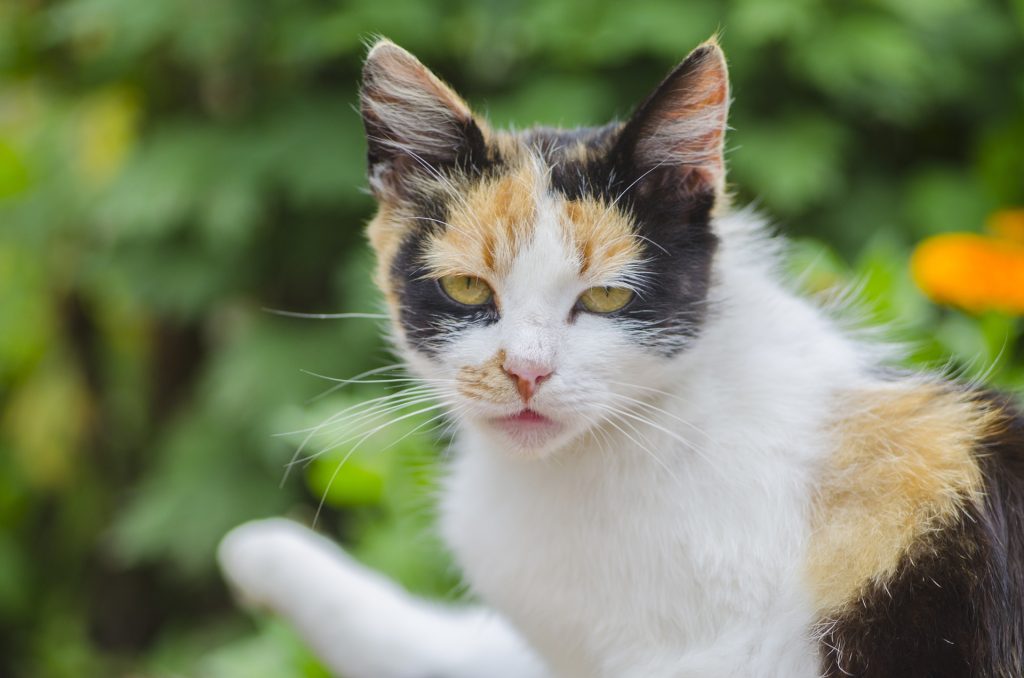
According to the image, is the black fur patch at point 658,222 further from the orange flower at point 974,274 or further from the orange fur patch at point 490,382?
the orange flower at point 974,274

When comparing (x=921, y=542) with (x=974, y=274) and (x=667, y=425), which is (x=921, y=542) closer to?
(x=667, y=425)

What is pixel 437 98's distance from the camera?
1.23 metres

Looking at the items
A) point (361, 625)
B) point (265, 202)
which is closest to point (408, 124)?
point (361, 625)

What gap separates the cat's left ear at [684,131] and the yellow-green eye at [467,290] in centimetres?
22

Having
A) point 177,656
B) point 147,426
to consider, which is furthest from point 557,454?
point 147,426

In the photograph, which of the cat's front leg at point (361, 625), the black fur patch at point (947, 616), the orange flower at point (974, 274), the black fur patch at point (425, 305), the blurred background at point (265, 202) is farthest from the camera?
the blurred background at point (265, 202)

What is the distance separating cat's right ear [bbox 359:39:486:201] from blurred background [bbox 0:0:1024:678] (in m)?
0.80

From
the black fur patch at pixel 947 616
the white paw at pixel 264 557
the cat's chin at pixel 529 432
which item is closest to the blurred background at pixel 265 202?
the white paw at pixel 264 557

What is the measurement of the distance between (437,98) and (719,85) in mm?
333

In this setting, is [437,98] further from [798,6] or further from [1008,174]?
[1008,174]

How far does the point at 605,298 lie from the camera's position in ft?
3.92

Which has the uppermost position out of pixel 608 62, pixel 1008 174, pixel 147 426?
pixel 608 62

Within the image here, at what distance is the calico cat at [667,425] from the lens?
1145 mm

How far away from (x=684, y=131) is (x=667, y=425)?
35 cm
